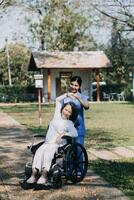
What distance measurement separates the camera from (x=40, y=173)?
7.53 metres

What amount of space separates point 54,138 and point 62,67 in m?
36.9

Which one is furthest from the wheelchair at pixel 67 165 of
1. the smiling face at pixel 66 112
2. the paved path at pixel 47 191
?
the smiling face at pixel 66 112

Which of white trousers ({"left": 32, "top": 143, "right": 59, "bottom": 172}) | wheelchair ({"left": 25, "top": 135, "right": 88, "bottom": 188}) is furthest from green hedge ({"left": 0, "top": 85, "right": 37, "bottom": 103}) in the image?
white trousers ({"left": 32, "top": 143, "right": 59, "bottom": 172})

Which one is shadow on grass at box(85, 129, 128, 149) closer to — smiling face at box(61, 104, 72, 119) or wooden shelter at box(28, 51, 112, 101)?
smiling face at box(61, 104, 72, 119)

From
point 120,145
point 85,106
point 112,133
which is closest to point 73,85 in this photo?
point 85,106

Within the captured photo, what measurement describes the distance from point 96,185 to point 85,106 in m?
1.26

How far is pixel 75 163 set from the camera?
7984 millimetres

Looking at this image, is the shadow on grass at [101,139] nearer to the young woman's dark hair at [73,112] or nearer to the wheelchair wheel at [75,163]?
the wheelchair wheel at [75,163]

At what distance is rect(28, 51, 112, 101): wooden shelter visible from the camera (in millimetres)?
44656

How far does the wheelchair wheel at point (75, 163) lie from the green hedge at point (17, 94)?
3792 centimetres

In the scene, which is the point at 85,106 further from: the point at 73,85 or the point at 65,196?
the point at 65,196

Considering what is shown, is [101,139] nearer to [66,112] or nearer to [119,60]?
[66,112]

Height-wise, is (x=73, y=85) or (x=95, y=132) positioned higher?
(x=73, y=85)

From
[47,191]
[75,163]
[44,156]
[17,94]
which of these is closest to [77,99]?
[75,163]
